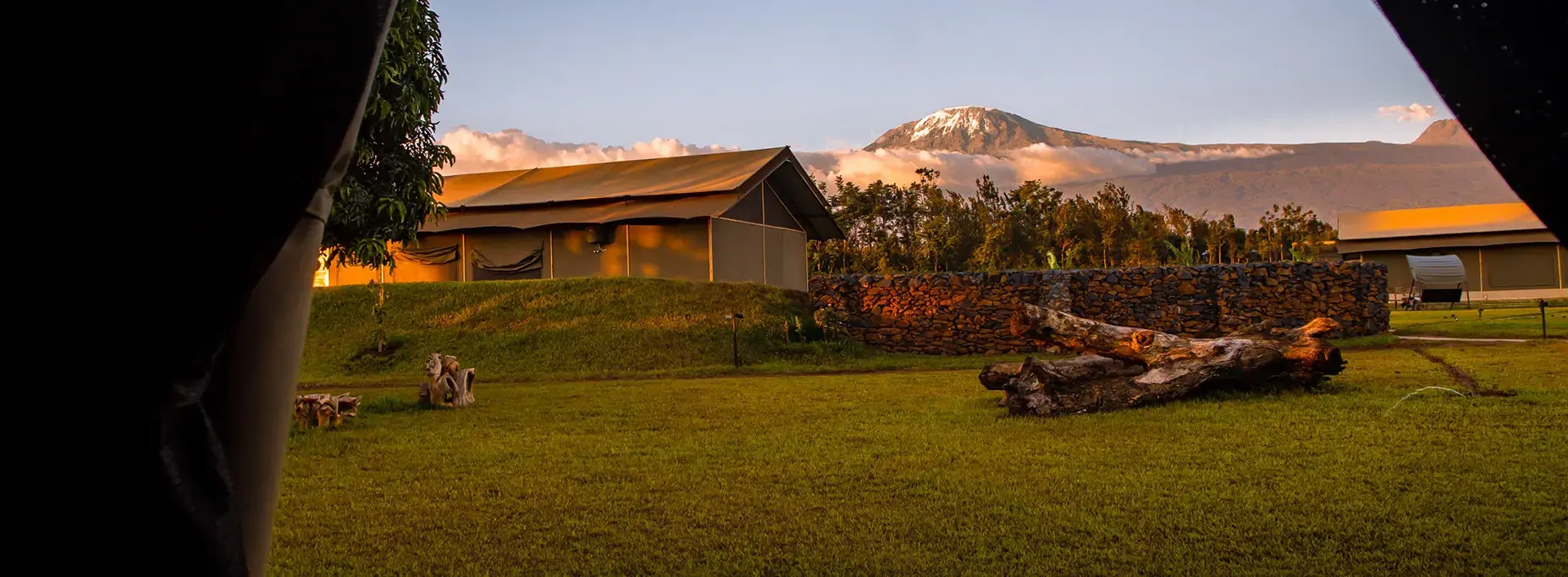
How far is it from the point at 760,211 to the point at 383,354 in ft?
Result: 32.3

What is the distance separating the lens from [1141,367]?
10055 mm

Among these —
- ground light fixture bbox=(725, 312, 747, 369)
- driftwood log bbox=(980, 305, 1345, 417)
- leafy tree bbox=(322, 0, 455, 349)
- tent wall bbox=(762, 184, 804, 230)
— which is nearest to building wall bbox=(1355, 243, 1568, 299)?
tent wall bbox=(762, 184, 804, 230)

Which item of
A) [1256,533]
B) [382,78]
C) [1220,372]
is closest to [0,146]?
[1256,533]

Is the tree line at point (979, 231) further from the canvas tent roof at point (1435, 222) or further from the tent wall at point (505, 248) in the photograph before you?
the tent wall at point (505, 248)

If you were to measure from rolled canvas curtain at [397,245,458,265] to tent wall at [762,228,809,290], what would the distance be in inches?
298

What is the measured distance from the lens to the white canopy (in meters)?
29.2

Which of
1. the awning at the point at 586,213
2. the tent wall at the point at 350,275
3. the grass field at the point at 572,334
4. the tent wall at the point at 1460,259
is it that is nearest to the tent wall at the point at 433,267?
the awning at the point at 586,213

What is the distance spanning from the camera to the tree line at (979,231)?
31.4m

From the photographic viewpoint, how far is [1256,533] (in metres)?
4.43

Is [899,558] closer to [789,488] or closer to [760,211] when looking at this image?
[789,488]

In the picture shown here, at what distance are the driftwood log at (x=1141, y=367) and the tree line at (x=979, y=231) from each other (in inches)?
772

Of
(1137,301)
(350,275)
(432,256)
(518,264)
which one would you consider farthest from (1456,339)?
(350,275)

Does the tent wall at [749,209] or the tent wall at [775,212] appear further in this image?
the tent wall at [775,212]

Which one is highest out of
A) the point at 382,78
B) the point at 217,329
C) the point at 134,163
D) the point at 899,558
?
the point at 382,78
